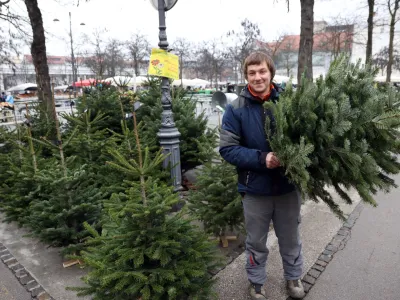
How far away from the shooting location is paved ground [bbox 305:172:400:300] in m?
2.95

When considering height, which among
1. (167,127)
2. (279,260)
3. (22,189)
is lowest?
(279,260)

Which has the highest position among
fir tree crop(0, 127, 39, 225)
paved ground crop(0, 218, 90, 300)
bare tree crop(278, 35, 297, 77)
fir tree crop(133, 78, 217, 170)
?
bare tree crop(278, 35, 297, 77)

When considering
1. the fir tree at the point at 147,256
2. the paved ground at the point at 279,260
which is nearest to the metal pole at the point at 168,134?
the paved ground at the point at 279,260

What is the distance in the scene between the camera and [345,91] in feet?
7.21

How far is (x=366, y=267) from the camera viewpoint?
11.0ft

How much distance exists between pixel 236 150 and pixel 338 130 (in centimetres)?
70

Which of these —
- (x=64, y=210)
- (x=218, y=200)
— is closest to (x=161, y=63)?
(x=218, y=200)

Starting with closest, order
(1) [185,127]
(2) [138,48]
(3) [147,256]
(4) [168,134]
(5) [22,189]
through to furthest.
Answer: (3) [147,256] < (5) [22,189] < (4) [168,134] < (1) [185,127] < (2) [138,48]

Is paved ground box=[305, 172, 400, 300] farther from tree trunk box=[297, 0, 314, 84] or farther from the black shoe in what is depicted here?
tree trunk box=[297, 0, 314, 84]

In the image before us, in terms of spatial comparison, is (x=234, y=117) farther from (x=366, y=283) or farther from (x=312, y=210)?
(x=312, y=210)

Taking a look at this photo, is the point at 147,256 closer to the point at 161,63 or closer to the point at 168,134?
the point at 168,134

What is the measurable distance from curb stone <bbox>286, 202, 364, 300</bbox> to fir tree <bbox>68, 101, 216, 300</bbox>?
1.01 metres

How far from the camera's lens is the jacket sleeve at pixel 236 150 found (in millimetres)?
2277

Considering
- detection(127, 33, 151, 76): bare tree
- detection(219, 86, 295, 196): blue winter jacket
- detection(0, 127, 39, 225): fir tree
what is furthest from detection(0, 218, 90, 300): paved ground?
detection(127, 33, 151, 76): bare tree
